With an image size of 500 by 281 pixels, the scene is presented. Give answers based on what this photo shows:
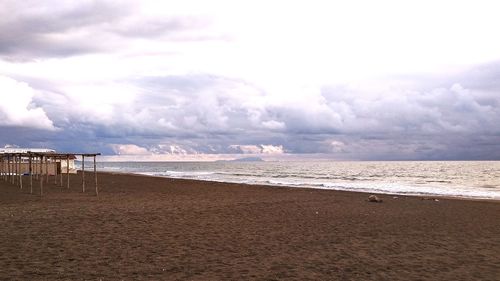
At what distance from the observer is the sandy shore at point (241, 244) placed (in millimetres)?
9195

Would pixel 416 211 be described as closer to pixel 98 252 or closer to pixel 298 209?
pixel 298 209

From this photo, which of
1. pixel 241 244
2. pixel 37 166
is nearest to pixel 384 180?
pixel 37 166

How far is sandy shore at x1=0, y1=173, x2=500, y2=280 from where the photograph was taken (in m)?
9.20

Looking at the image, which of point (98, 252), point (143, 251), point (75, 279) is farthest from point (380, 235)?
point (75, 279)

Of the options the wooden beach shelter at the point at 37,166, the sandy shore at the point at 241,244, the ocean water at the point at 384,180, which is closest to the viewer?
the sandy shore at the point at 241,244

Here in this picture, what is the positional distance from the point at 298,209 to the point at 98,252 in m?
11.8

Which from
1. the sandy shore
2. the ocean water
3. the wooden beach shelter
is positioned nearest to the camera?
the sandy shore

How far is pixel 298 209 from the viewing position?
2106cm

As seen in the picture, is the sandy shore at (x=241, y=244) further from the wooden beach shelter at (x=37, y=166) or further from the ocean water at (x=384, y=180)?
the ocean water at (x=384, y=180)

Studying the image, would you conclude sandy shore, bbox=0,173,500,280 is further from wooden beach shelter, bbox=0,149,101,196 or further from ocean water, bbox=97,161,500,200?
ocean water, bbox=97,161,500,200

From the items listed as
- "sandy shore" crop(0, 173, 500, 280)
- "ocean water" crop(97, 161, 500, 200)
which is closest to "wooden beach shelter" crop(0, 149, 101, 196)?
"sandy shore" crop(0, 173, 500, 280)

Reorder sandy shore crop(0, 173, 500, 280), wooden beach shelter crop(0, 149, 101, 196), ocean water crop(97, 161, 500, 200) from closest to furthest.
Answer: sandy shore crop(0, 173, 500, 280) → wooden beach shelter crop(0, 149, 101, 196) → ocean water crop(97, 161, 500, 200)

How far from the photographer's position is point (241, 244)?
12.1 m

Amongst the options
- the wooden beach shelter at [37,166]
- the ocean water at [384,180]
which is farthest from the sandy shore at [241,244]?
the ocean water at [384,180]
